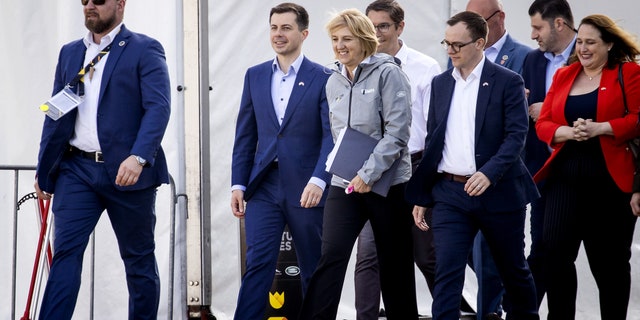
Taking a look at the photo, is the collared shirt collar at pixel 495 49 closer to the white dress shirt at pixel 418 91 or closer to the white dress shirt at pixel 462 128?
the white dress shirt at pixel 418 91

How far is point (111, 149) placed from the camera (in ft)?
19.2

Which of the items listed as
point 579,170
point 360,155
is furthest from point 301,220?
point 579,170

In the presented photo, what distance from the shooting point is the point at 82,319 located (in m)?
7.57

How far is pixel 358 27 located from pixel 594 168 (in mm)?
1475

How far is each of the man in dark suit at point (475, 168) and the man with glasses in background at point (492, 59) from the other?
1.21m

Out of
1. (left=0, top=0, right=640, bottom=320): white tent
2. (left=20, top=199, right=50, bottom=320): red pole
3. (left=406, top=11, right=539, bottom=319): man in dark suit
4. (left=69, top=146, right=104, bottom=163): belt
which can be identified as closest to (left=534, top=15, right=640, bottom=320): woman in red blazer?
(left=406, top=11, right=539, bottom=319): man in dark suit

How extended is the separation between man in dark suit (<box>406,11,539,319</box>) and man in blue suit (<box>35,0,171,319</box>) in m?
1.46

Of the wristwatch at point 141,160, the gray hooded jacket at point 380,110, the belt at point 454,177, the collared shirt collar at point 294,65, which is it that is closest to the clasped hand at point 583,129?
the belt at point 454,177

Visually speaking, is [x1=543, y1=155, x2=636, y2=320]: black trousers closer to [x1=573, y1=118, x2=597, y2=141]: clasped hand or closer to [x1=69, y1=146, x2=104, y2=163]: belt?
[x1=573, y1=118, x2=597, y2=141]: clasped hand

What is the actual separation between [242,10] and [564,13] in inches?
93.4

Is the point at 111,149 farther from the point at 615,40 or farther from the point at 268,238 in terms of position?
the point at 615,40

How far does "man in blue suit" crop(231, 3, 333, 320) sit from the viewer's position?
6070 millimetres

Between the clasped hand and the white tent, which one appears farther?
the white tent

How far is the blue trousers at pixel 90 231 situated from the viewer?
5.65m
